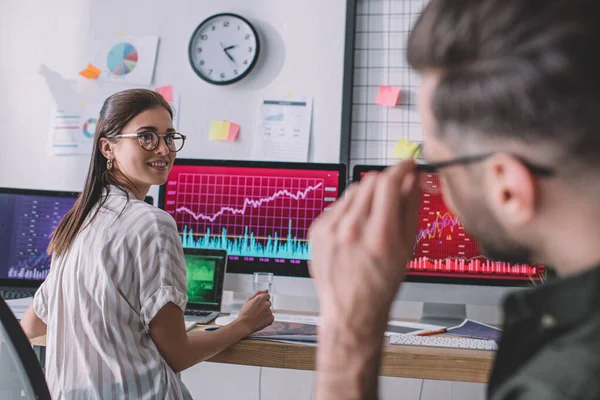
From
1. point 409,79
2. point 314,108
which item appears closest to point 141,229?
point 314,108

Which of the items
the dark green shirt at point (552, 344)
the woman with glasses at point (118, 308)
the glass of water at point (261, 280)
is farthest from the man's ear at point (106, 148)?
the dark green shirt at point (552, 344)

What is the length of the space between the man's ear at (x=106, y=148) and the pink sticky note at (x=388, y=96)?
1.09 m

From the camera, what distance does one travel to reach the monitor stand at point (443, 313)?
1.82 meters

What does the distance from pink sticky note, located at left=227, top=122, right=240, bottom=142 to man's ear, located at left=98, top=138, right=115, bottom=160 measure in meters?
0.87

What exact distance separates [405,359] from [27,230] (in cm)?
143

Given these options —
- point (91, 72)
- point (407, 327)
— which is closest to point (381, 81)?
point (407, 327)

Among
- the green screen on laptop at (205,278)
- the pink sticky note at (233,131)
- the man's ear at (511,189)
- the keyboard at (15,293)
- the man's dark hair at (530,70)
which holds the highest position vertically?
Answer: the pink sticky note at (233,131)

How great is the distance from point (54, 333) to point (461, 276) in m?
1.14

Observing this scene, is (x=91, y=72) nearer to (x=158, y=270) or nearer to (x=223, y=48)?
(x=223, y=48)

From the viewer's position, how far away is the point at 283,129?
228cm

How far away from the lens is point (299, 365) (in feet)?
4.49

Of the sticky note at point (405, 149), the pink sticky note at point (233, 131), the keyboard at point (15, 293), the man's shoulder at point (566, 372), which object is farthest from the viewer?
the pink sticky note at point (233, 131)

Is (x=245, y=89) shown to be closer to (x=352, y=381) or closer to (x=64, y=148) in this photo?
(x=64, y=148)

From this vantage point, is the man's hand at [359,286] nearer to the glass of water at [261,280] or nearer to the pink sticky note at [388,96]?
the glass of water at [261,280]
